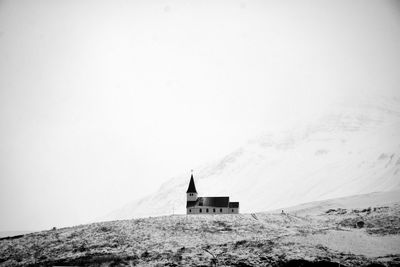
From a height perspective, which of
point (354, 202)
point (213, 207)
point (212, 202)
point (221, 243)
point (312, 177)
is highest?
point (312, 177)

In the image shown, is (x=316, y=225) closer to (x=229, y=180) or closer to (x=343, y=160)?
(x=343, y=160)

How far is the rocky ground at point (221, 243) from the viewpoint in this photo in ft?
108

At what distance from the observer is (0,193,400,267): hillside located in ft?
108

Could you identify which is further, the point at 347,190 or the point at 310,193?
the point at 310,193

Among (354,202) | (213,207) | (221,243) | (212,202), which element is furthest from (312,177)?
(221,243)

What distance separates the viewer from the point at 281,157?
200 m

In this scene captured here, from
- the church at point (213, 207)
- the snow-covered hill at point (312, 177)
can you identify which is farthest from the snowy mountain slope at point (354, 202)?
the snow-covered hill at point (312, 177)

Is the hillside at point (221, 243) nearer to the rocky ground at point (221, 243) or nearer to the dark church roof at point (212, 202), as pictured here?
the rocky ground at point (221, 243)

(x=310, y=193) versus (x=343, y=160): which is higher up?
(x=343, y=160)

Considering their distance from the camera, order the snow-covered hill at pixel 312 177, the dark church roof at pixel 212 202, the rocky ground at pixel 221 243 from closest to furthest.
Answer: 1. the rocky ground at pixel 221 243
2. the dark church roof at pixel 212 202
3. the snow-covered hill at pixel 312 177

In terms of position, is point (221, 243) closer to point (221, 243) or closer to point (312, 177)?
point (221, 243)

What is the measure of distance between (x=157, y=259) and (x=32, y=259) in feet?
46.6

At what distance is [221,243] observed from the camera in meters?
37.7

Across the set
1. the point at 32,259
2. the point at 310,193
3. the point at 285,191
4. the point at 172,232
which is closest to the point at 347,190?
the point at 310,193
